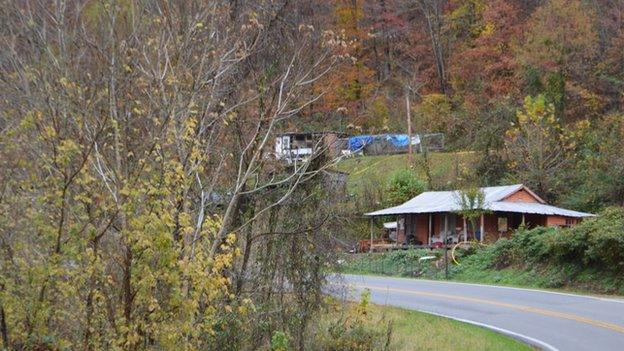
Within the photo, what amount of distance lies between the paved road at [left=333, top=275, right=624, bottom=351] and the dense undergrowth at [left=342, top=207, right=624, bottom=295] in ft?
6.07

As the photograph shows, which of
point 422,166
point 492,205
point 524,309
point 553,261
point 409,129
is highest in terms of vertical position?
point 409,129

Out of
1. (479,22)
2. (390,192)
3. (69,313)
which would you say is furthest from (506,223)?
(69,313)

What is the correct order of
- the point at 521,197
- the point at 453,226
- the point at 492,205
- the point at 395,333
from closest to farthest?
the point at 395,333
the point at 492,205
the point at 521,197
the point at 453,226

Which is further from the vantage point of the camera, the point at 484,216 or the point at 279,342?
the point at 484,216

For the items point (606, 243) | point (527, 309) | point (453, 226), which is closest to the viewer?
point (527, 309)

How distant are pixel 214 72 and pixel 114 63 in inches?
82.0

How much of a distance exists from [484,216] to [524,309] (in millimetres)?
21152

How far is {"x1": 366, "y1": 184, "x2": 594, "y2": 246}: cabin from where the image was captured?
134 ft

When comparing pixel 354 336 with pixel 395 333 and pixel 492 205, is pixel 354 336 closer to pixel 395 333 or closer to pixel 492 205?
pixel 395 333

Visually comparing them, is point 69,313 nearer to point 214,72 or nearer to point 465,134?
point 214,72

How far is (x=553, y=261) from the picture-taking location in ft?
94.5

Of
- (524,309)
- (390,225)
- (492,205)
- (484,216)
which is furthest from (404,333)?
(390,225)

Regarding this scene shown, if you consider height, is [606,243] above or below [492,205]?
below

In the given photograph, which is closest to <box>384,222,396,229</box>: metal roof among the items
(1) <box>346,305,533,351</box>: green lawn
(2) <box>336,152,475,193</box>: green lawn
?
(2) <box>336,152,475,193</box>: green lawn
